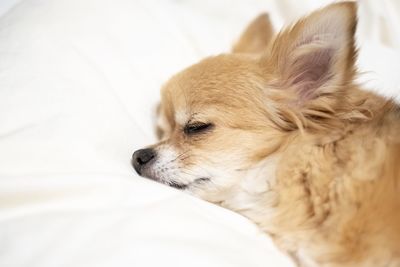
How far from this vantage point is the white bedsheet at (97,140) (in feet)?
2.97

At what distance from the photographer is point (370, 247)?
100 cm

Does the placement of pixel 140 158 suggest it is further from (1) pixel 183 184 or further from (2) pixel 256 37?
(2) pixel 256 37

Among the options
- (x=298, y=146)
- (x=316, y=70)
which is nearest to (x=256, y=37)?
(x=316, y=70)

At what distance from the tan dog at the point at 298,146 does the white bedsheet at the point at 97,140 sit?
0.31ft

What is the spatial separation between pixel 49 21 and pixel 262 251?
0.98 metres

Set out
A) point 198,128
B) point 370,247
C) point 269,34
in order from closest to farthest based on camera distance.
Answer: point 370,247 < point 198,128 < point 269,34

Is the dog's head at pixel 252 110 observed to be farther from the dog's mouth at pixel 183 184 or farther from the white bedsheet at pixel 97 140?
the white bedsheet at pixel 97 140

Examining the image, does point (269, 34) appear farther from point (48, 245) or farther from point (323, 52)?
point (48, 245)

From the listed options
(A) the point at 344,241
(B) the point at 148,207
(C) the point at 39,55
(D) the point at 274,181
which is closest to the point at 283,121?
(D) the point at 274,181

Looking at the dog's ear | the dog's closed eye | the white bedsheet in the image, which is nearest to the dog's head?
the dog's closed eye

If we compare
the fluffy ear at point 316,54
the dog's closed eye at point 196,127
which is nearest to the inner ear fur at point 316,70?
the fluffy ear at point 316,54

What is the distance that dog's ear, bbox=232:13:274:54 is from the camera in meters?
1.72

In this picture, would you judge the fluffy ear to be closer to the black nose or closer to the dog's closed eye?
the dog's closed eye

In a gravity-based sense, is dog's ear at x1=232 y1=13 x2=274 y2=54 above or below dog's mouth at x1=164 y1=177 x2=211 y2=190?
above
